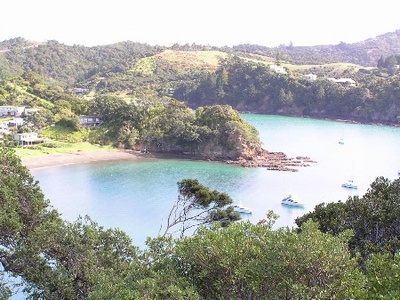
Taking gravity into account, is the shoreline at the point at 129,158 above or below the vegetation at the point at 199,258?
below

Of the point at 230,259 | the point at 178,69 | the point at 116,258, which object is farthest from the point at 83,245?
the point at 178,69

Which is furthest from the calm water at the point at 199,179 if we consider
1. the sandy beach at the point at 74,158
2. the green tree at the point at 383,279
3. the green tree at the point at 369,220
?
the green tree at the point at 383,279

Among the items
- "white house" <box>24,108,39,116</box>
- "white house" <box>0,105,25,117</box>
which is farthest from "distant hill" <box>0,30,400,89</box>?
"white house" <box>0,105,25,117</box>

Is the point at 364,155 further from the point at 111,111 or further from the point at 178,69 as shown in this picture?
the point at 178,69

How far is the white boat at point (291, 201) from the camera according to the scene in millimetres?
40644

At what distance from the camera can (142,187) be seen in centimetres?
4562

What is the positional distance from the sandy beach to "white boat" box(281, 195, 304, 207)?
2357 centimetres

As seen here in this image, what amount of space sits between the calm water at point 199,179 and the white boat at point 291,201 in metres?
0.68

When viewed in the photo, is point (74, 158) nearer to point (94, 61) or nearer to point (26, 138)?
point (26, 138)

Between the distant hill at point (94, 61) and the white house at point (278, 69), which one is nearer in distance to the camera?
the white house at point (278, 69)

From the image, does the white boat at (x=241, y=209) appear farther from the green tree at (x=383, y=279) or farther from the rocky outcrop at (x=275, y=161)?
the green tree at (x=383, y=279)

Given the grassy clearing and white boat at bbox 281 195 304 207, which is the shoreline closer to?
the grassy clearing

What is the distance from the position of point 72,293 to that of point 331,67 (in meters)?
138

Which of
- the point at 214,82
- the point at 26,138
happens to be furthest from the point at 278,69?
the point at 26,138
